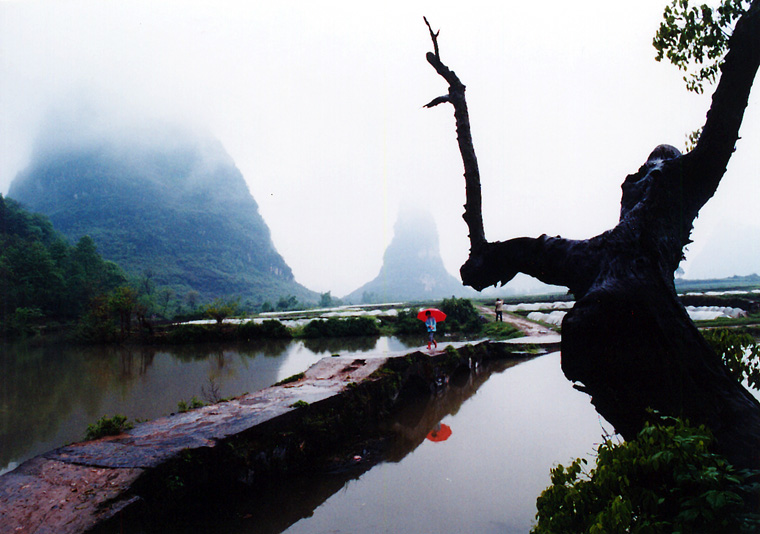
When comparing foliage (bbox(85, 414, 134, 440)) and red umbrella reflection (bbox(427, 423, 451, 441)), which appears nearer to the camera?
foliage (bbox(85, 414, 134, 440))

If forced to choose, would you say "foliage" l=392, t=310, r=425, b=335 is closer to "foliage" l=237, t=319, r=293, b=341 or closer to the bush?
"foliage" l=237, t=319, r=293, b=341

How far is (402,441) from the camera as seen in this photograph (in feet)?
24.3

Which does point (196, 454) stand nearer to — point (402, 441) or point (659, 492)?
point (402, 441)

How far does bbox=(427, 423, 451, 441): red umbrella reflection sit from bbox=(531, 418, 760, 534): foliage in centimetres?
601

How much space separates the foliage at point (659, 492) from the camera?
1505 mm

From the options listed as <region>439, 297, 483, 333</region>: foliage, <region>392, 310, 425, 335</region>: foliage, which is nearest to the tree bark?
<region>439, 297, 483, 333</region>: foliage

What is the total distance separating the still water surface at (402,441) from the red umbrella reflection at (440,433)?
13 centimetres

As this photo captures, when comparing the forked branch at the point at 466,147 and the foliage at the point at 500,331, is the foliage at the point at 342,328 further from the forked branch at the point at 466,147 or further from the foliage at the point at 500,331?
the forked branch at the point at 466,147

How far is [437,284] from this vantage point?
138750 millimetres

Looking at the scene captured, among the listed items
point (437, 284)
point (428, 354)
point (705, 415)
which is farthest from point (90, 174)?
point (705, 415)

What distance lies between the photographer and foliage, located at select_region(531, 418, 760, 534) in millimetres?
1505

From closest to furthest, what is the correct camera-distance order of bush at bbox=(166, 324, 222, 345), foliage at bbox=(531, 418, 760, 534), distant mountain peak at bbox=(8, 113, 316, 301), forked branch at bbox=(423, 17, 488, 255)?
foliage at bbox=(531, 418, 760, 534), forked branch at bbox=(423, 17, 488, 255), bush at bbox=(166, 324, 222, 345), distant mountain peak at bbox=(8, 113, 316, 301)

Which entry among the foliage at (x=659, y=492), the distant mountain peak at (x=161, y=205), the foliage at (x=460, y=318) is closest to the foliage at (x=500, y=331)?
the foliage at (x=460, y=318)

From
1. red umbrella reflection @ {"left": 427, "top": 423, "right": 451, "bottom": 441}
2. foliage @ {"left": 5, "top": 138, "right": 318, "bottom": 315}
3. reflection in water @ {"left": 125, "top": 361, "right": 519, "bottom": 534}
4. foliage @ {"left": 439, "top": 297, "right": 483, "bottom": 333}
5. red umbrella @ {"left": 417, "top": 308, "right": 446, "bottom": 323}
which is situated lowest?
red umbrella reflection @ {"left": 427, "top": 423, "right": 451, "bottom": 441}
